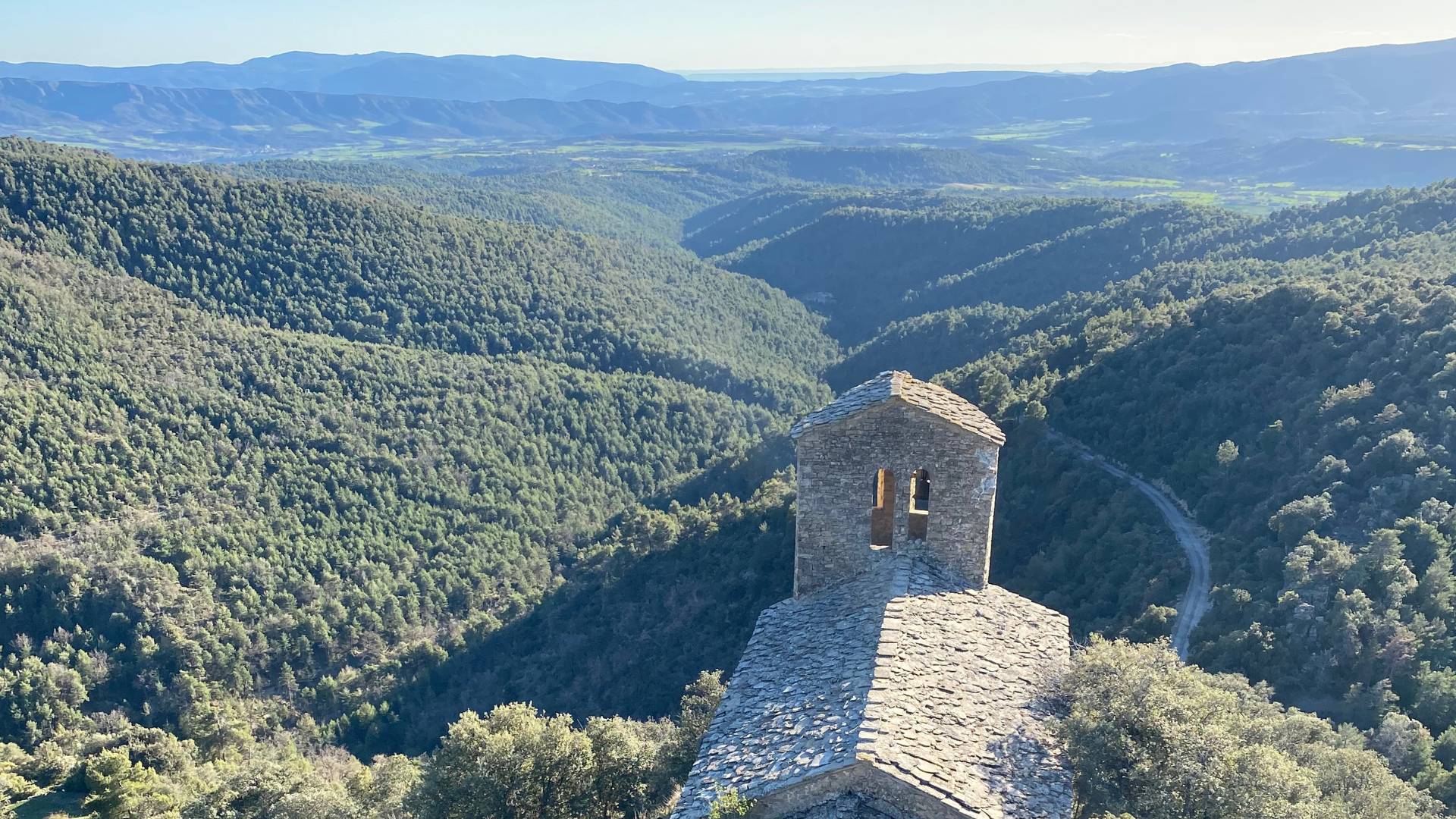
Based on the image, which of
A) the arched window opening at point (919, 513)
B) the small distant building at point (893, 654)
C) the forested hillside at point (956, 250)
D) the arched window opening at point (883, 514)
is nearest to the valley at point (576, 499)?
the small distant building at point (893, 654)

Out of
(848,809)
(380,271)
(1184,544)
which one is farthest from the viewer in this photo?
(380,271)

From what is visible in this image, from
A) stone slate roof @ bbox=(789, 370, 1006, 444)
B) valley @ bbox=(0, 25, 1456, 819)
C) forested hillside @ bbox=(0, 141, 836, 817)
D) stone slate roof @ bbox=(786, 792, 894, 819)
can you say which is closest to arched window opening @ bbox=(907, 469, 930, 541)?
stone slate roof @ bbox=(789, 370, 1006, 444)

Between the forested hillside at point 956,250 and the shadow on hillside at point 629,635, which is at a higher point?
the forested hillside at point 956,250

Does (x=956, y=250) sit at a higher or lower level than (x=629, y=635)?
Answer: higher

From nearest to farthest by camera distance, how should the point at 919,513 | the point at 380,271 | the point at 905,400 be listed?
the point at 905,400
the point at 919,513
the point at 380,271

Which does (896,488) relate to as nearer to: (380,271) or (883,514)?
(883,514)

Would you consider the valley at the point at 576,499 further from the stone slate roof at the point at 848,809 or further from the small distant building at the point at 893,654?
the stone slate roof at the point at 848,809

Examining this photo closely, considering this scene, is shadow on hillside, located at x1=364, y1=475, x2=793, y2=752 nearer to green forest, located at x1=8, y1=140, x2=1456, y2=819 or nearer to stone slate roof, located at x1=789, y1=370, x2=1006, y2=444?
green forest, located at x1=8, y1=140, x2=1456, y2=819

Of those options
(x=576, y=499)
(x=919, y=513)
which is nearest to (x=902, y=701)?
(x=919, y=513)
